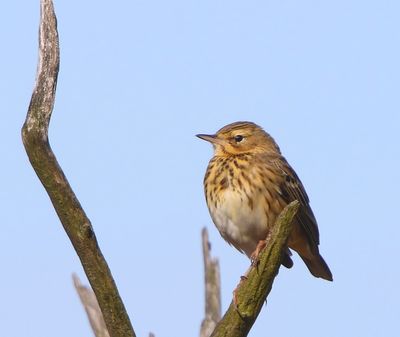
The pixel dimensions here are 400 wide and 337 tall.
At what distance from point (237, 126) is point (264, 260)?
161 inches

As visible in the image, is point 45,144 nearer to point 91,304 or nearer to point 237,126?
point 91,304

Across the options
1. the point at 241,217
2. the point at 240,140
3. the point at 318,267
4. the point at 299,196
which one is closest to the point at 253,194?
the point at 241,217

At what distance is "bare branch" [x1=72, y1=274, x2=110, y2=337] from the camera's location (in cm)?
910

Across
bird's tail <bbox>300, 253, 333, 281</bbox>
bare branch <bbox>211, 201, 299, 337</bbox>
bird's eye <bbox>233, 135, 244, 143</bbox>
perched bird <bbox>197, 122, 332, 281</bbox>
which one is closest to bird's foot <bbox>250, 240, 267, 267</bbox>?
bare branch <bbox>211, 201, 299, 337</bbox>

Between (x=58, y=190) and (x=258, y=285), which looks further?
(x=258, y=285)

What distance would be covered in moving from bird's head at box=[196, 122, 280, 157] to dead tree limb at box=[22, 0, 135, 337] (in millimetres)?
3814

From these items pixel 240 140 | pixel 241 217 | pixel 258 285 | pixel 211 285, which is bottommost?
pixel 258 285

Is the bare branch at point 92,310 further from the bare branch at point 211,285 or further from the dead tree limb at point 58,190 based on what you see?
the dead tree limb at point 58,190

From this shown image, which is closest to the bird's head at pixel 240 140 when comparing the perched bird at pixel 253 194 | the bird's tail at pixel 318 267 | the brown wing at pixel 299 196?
the perched bird at pixel 253 194

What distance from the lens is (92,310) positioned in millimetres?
9227

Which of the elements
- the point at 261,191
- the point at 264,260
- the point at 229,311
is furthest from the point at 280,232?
the point at 261,191

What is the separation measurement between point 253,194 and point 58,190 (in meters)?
3.35

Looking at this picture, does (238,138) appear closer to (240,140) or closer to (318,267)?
(240,140)

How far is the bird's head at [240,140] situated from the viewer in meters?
10.1
